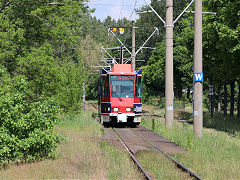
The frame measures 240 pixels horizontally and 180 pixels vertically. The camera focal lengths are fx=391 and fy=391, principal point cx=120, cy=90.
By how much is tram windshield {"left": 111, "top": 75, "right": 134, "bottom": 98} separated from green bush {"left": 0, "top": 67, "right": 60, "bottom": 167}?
42.0 feet

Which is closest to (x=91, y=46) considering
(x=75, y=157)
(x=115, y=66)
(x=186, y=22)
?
(x=186, y=22)

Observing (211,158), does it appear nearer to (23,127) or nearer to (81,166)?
(81,166)

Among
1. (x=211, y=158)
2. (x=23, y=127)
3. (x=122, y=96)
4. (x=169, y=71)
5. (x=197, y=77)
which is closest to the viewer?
(x=23, y=127)

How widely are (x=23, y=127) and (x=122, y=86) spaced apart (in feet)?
46.2

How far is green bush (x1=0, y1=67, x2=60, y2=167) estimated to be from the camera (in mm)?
10461

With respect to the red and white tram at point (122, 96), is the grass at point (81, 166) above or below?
below

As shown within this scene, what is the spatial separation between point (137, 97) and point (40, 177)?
50.4ft

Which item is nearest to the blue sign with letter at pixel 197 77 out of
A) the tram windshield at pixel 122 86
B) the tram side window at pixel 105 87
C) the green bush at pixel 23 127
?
the tram windshield at pixel 122 86

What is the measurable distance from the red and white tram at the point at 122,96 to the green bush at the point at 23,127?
12.6 meters

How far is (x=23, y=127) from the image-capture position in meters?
10.7

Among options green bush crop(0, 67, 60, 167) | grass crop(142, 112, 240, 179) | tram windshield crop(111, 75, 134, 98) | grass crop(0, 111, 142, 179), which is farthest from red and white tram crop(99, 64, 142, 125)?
green bush crop(0, 67, 60, 167)

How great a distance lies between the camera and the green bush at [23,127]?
34.3 ft

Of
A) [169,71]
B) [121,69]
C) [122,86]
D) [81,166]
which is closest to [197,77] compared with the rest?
[169,71]

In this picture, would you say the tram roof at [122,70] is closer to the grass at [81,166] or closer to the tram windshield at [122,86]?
the tram windshield at [122,86]
